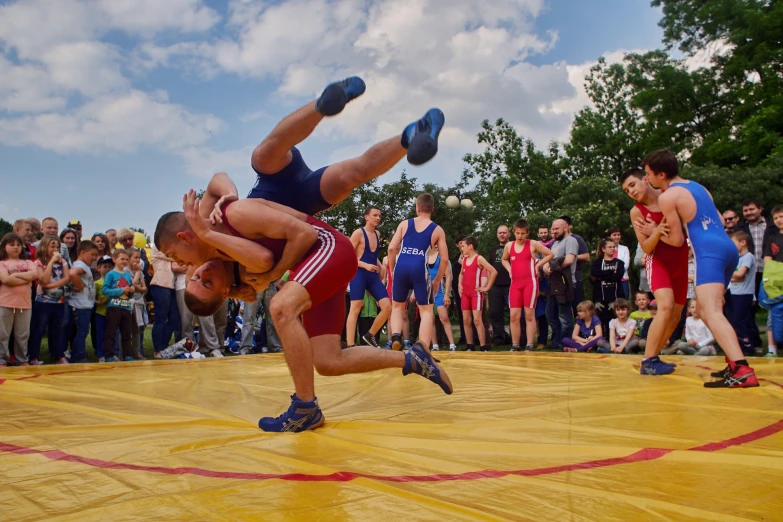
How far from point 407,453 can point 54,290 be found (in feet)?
20.9

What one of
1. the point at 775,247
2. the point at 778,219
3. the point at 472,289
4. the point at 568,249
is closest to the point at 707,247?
the point at 778,219

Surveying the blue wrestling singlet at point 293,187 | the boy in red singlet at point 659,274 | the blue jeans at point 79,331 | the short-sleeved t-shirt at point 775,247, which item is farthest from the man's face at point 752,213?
the blue jeans at point 79,331

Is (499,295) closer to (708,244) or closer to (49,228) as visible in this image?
(708,244)

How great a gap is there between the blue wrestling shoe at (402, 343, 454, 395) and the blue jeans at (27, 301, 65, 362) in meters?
5.58

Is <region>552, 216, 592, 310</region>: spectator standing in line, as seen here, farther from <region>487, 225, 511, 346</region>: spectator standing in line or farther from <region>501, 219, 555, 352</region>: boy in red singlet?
<region>487, 225, 511, 346</region>: spectator standing in line

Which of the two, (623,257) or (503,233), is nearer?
(623,257)

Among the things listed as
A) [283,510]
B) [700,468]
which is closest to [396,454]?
[283,510]

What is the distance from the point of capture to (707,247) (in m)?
4.34

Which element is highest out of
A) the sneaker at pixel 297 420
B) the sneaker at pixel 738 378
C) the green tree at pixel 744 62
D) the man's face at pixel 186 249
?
the green tree at pixel 744 62

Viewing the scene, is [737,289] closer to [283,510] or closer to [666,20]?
[283,510]

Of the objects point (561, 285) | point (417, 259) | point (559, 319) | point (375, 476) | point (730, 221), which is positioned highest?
point (730, 221)

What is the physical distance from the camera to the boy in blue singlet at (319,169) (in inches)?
122

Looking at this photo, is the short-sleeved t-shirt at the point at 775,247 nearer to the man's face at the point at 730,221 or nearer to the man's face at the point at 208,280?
the man's face at the point at 730,221

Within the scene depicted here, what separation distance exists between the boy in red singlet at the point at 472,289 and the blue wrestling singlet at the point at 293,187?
593cm
